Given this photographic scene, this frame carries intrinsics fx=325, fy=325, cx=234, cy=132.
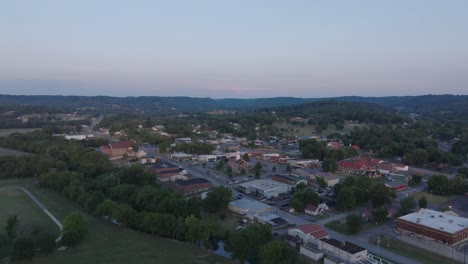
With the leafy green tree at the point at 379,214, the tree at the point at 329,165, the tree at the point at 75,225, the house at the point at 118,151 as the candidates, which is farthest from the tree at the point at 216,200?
the house at the point at 118,151

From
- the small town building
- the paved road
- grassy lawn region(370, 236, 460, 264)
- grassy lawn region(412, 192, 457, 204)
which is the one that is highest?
the small town building

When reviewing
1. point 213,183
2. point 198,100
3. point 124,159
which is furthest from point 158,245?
point 198,100

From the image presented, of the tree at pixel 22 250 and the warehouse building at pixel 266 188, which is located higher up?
the tree at pixel 22 250

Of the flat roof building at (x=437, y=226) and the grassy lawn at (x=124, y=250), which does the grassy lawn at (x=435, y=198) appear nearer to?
the flat roof building at (x=437, y=226)

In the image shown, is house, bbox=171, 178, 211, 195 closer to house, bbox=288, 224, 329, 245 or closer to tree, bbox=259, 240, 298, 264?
house, bbox=288, 224, 329, 245

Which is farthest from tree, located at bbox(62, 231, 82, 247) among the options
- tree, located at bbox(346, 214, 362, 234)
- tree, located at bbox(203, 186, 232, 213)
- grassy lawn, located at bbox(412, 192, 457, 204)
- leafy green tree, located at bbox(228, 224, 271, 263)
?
grassy lawn, located at bbox(412, 192, 457, 204)

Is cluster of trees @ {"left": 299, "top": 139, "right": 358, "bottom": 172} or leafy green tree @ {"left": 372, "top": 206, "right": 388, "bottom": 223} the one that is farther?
cluster of trees @ {"left": 299, "top": 139, "right": 358, "bottom": 172}
